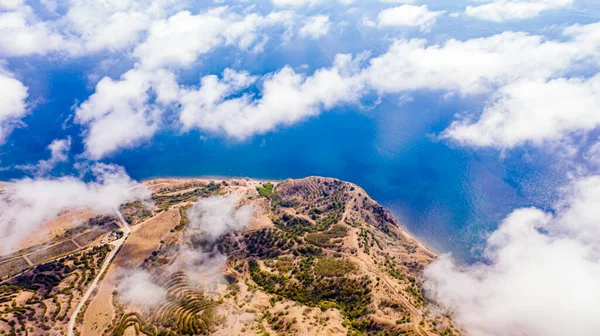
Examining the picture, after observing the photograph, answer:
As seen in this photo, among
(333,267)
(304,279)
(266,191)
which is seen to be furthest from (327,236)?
(266,191)

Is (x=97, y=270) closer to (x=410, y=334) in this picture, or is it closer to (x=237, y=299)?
(x=237, y=299)

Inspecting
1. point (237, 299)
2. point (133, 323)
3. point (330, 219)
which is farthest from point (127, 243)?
point (330, 219)

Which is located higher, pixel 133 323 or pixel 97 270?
pixel 97 270

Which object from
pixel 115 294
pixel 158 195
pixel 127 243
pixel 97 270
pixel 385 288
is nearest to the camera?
pixel 385 288

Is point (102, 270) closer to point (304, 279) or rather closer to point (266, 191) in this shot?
point (304, 279)

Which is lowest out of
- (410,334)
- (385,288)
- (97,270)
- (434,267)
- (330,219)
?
(97,270)

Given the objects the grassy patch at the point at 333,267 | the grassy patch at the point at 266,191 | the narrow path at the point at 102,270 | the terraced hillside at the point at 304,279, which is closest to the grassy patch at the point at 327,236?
the terraced hillside at the point at 304,279

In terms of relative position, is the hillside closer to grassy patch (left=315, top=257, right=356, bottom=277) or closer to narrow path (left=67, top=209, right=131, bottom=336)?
grassy patch (left=315, top=257, right=356, bottom=277)

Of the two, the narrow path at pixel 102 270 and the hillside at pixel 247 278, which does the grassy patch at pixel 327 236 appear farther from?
the narrow path at pixel 102 270
